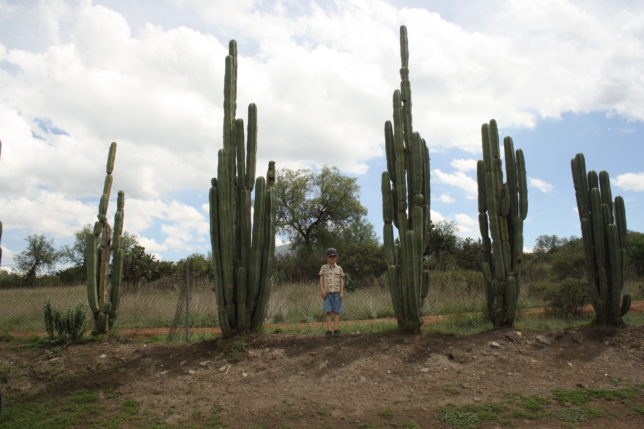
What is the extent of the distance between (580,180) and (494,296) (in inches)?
104

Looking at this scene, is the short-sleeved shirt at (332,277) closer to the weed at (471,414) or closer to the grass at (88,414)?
the grass at (88,414)

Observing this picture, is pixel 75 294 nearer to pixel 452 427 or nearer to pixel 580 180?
pixel 452 427

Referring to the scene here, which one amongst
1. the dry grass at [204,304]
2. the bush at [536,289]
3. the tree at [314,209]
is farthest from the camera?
the tree at [314,209]

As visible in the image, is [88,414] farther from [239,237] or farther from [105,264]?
[105,264]

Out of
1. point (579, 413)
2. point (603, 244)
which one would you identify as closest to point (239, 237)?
point (579, 413)

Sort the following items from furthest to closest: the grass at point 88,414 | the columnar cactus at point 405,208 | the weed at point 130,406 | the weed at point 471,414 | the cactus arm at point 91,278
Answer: the cactus arm at point 91,278, the columnar cactus at point 405,208, the weed at point 130,406, the grass at point 88,414, the weed at point 471,414

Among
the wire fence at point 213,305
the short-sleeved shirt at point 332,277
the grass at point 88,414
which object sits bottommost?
the grass at point 88,414

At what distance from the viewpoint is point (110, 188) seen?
A: 948 cm

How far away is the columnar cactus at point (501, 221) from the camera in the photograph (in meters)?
7.70

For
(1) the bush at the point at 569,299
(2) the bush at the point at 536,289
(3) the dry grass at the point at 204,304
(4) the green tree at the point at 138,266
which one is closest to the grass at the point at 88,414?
(3) the dry grass at the point at 204,304

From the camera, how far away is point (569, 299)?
11258 mm

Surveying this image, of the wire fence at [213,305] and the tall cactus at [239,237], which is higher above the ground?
the tall cactus at [239,237]

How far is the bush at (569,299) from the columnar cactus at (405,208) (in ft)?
17.7

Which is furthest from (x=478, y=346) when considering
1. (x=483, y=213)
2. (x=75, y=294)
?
(x=75, y=294)
